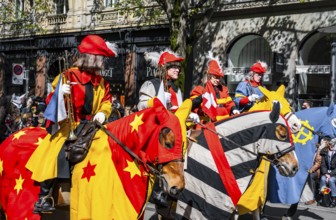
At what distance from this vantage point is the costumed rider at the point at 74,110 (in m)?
5.53

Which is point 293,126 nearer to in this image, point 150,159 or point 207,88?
point 207,88

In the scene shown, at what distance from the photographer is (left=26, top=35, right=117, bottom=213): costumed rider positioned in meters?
5.53

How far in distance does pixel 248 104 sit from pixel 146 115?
3.77 metres

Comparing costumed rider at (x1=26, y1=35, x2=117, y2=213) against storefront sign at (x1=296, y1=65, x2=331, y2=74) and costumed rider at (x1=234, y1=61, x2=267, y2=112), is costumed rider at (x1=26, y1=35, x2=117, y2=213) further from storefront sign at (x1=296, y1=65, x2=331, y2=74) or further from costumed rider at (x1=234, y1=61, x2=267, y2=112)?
storefront sign at (x1=296, y1=65, x2=331, y2=74)

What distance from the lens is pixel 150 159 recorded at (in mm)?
5047

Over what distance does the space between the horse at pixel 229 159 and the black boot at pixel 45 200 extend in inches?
66.5

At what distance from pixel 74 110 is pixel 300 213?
6.44 m

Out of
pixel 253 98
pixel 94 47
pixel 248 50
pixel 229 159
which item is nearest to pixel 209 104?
pixel 253 98

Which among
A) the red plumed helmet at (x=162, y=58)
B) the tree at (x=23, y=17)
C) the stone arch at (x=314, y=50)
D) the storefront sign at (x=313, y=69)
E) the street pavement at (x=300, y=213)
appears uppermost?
the tree at (x=23, y=17)

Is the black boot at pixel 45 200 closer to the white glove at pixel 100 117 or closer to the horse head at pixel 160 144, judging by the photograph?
the white glove at pixel 100 117

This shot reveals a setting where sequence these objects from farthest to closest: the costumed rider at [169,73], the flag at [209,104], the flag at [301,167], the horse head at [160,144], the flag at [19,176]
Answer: the flag at [301,167] → the flag at [209,104] → the costumed rider at [169,73] → the flag at [19,176] → the horse head at [160,144]

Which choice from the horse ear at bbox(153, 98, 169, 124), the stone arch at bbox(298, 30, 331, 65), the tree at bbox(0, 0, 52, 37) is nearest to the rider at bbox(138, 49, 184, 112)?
the horse ear at bbox(153, 98, 169, 124)

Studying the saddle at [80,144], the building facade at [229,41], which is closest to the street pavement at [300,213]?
the saddle at [80,144]

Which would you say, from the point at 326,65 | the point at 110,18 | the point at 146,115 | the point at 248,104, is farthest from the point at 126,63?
the point at 146,115
